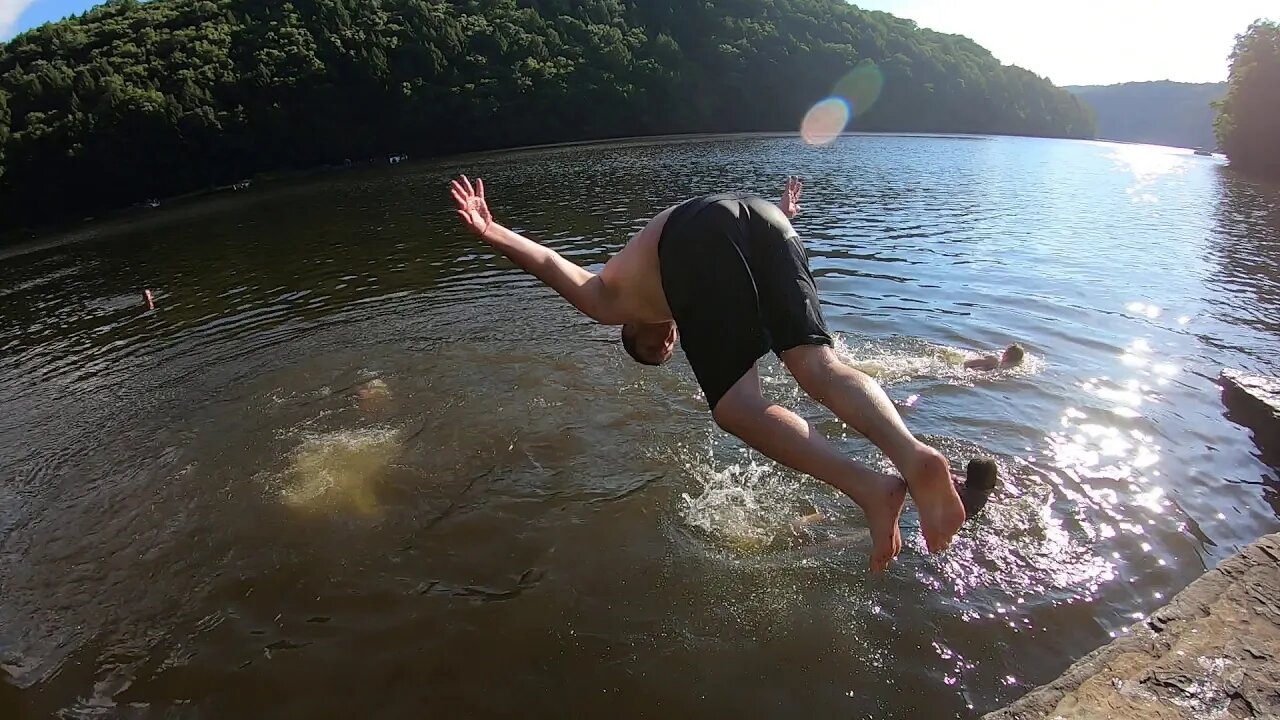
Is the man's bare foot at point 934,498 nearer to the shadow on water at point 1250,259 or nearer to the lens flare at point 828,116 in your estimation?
the shadow on water at point 1250,259

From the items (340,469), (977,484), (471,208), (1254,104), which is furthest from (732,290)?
(1254,104)

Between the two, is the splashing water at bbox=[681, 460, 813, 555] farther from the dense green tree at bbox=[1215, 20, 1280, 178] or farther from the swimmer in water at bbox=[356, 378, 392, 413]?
the dense green tree at bbox=[1215, 20, 1280, 178]

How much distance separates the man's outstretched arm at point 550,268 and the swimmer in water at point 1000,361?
7003 mm

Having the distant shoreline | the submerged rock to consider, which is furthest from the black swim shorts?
the distant shoreline

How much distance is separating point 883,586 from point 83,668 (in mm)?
6191

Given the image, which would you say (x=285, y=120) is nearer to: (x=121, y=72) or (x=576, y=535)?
(x=121, y=72)

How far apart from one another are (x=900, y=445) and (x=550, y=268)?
2.49 metres

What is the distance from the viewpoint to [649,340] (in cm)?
476

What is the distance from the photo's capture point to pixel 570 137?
89.9 metres

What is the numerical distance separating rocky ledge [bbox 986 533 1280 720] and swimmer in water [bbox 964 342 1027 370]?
518 cm

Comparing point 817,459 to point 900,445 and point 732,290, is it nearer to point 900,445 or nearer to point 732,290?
point 900,445

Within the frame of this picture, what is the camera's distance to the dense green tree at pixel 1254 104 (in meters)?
50.6

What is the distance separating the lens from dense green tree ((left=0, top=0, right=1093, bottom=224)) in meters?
60.3

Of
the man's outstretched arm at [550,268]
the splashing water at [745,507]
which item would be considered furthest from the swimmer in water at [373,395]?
the man's outstretched arm at [550,268]
